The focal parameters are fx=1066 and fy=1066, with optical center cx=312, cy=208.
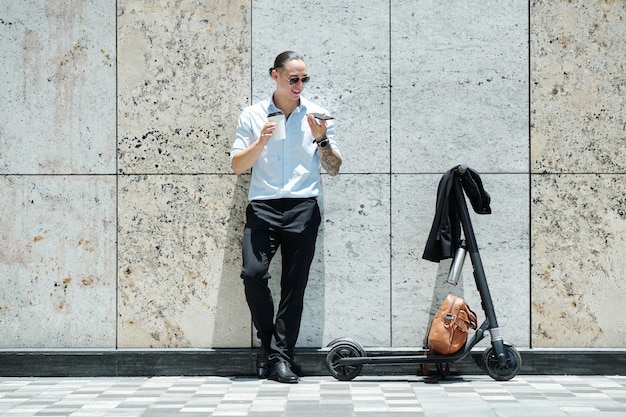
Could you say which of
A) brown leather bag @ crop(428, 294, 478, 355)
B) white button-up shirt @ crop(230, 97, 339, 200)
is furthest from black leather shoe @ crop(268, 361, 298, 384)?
white button-up shirt @ crop(230, 97, 339, 200)

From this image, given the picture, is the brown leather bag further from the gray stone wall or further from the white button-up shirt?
the white button-up shirt

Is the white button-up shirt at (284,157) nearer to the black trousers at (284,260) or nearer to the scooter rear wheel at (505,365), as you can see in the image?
the black trousers at (284,260)

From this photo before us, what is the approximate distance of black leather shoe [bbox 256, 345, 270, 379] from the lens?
727 cm

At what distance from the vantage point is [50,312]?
7.62 m

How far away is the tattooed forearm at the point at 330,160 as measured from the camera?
714 centimetres

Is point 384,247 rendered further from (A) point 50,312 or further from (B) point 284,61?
(A) point 50,312

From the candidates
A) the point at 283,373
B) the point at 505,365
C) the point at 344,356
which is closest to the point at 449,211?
the point at 505,365

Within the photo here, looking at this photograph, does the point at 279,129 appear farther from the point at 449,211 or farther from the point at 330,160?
the point at 449,211

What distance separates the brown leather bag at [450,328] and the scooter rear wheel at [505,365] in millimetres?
193

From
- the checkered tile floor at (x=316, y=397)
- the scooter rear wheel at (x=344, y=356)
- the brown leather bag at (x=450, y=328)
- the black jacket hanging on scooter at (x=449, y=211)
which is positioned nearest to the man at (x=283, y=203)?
the scooter rear wheel at (x=344, y=356)

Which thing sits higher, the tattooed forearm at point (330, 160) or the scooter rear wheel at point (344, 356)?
the tattooed forearm at point (330, 160)

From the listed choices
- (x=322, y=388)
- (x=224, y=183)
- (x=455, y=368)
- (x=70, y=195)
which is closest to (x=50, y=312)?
(x=70, y=195)

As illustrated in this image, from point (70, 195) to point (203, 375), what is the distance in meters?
1.60

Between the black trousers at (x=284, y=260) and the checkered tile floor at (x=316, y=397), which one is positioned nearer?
the checkered tile floor at (x=316, y=397)
